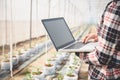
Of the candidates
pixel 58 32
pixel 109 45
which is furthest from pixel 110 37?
pixel 58 32

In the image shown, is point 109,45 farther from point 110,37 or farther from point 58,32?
point 58,32

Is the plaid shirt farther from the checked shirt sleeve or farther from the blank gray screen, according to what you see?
the blank gray screen

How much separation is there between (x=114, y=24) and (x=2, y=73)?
8.24ft

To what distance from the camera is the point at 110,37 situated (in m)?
1.41

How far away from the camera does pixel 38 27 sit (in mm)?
8258

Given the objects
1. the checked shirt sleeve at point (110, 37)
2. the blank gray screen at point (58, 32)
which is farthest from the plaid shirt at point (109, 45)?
the blank gray screen at point (58, 32)

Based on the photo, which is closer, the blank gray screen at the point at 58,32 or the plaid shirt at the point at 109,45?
the plaid shirt at the point at 109,45

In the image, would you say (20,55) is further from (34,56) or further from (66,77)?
(66,77)

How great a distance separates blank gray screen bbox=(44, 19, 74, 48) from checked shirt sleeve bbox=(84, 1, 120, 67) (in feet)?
1.77

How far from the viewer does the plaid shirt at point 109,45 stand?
1.39 m

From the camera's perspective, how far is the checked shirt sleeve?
1386 millimetres

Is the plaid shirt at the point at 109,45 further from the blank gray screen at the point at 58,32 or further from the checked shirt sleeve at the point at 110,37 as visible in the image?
the blank gray screen at the point at 58,32

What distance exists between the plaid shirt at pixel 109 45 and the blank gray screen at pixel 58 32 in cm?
49

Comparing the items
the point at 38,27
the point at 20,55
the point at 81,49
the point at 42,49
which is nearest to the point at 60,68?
the point at 20,55
